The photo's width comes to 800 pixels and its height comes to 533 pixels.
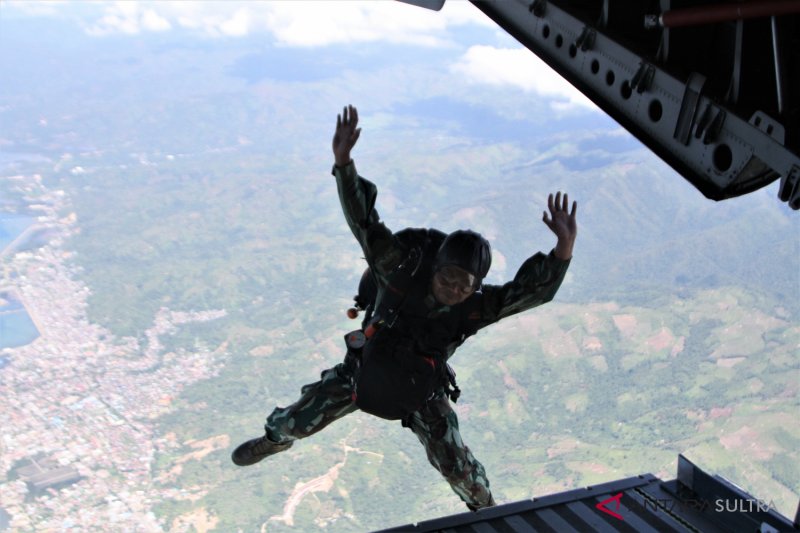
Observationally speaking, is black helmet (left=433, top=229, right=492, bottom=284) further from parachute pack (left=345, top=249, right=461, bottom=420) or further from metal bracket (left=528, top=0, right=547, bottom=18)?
metal bracket (left=528, top=0, right=547, bottom=18)

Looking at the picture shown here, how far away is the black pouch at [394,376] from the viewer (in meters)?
5.34

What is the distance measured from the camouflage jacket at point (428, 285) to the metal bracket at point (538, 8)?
1.64m

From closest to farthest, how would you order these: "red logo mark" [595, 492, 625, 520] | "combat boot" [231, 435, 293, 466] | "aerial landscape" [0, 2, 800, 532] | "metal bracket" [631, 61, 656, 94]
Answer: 1. "metal bracket" [631, 61, 656, 94]
2. "red logo mark" [595, 492, 625, 520]
3. "combat boot" [231, 435, 293, 466]
4. "aerial landscape" [0, 2, 800, 532]

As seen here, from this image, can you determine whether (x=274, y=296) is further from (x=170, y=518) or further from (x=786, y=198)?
(x=786, y=198)

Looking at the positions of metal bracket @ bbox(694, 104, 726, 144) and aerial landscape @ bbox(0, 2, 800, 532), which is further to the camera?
aerial landscape @ bbox(0, 2, 800, 532)

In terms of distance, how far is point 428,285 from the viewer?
5.33m

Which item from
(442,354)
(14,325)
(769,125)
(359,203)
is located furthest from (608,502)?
(14,325)

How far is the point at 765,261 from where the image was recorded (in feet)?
538

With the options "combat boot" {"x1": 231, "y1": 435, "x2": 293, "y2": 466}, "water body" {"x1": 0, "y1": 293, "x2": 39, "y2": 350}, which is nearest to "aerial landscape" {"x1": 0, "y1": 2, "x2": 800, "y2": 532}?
"water body" {"x1": 0, "y1": 293, "x2": 39, "y2": 350}

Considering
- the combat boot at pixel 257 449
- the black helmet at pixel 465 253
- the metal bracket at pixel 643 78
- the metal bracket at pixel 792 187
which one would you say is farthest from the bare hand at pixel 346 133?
the combat boot at pixel 257 449

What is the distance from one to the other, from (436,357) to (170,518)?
88.1 meters

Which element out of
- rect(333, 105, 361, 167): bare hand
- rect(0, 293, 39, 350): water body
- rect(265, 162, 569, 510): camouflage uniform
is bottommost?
rect(0, 293, 39, 350): water body

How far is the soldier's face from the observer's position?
507 cm

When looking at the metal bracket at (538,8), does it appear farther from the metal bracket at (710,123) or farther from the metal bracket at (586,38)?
the metal bracket at (710,123)
